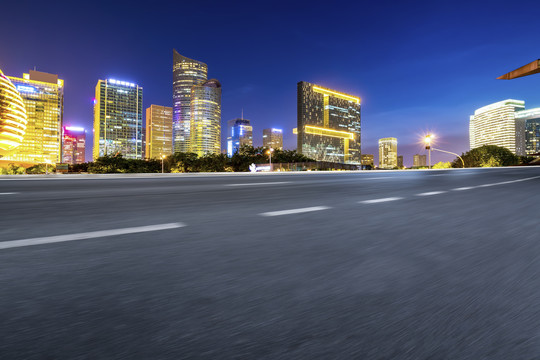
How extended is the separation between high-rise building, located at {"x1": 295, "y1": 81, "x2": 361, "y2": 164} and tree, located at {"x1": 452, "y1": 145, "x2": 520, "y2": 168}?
10558 cm

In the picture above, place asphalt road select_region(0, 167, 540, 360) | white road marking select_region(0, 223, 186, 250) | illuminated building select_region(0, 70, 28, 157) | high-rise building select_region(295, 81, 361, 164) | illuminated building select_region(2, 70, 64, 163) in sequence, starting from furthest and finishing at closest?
high-rise building select_region(295, 81, 361, 164) → illuminated building select_region(2, 70, 64, 163) → illuminated building select_region(0, 70, 28, 157) → white road marking select_region(0, 223, 186, 250) → asphalt road select_region(0, 167, 540, 360)

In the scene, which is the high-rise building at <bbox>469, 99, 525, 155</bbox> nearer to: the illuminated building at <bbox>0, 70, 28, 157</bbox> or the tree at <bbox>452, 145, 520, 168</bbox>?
the tree at <bbox>452, 145, 520, 168</bbox>

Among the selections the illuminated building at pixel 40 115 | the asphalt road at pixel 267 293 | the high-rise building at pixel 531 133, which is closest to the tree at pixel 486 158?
the asphalt road at pixel 267 293

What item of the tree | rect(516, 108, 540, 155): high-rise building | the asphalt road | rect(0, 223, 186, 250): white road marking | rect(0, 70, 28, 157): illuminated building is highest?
rect(516, 108, 540, 155): high-rise building

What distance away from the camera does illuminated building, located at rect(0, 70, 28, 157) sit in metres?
66.4

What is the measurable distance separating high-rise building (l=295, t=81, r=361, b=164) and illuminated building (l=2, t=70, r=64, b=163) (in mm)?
130322

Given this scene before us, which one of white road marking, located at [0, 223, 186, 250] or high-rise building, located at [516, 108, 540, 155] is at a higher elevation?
high-rise building, located at [516, 108, 540, 155]

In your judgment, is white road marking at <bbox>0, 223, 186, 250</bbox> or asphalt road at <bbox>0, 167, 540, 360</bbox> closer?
asphalt road at <bbox>0, 167, 540, 360</bbox>

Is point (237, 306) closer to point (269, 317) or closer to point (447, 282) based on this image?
point (269, 317)

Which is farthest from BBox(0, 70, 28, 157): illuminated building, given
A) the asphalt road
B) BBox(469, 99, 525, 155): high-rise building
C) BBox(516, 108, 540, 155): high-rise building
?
BBox(516, 108, 540, 155): high-rise building

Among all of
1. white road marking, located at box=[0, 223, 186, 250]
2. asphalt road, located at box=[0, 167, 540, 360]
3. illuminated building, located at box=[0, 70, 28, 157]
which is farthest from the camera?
illuminated building, located at box=[0, 70, 28, 157]

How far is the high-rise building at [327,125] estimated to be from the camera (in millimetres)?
164375

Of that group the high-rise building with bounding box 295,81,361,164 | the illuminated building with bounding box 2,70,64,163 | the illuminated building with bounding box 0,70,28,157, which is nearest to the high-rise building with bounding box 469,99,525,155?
the high-rise building with bounding box 295,81,361,164

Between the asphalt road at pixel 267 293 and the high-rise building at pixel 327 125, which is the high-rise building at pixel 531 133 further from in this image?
the asphalt road at pixel 267 293
